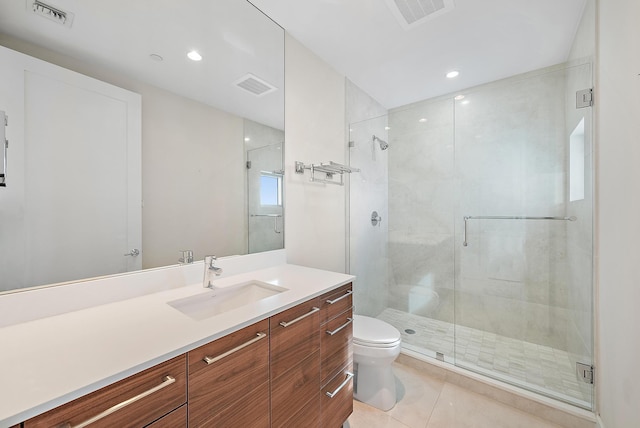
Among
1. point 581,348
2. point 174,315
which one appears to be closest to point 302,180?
point 174,315

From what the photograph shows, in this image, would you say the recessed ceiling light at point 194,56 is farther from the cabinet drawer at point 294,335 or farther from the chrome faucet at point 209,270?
the cabinet drawer at point 294,335

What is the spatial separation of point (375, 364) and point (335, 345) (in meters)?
0.52

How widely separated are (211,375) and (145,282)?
0.62 metres

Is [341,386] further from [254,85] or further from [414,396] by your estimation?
[254,85]

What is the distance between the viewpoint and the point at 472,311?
2.44m

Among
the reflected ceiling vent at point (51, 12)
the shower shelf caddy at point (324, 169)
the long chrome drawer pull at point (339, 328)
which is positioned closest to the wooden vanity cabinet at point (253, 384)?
the long chrome drawer pull at point (339, 328)

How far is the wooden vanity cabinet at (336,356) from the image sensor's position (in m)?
1.25

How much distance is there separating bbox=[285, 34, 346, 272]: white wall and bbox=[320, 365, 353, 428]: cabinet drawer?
84 centimetres

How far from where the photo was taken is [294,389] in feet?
3.54

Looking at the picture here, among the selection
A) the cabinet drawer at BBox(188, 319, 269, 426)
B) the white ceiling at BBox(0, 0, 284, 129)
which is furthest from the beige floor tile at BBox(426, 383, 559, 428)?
the white ceiling at BBox(0, 0, 284, 129)

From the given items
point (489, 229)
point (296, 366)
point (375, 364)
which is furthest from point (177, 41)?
point (489, 229)

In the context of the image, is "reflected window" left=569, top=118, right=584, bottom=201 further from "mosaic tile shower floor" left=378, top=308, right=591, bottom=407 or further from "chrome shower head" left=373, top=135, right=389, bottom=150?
"chrome shower head" left=373, top=135, right=389, bottom=150

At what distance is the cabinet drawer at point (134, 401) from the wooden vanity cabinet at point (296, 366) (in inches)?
14.1

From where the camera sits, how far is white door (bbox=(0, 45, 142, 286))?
0.92 meters
